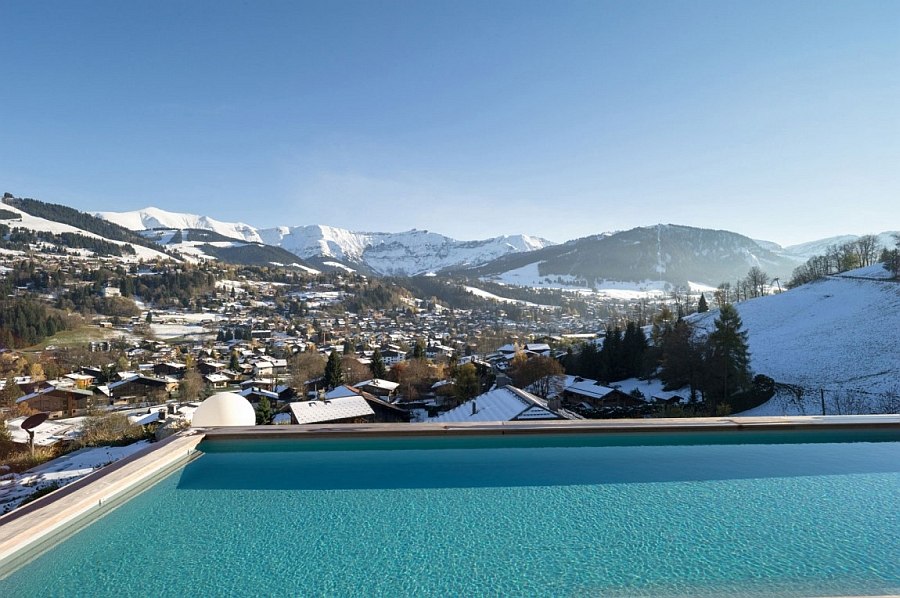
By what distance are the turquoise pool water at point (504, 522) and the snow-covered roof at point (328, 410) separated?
14578 millimetres

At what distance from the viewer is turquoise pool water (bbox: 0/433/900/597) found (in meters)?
2.74

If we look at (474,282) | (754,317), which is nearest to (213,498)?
(754,317)

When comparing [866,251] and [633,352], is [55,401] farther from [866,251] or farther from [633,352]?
[866,251]

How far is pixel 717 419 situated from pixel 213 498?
18.1 feet

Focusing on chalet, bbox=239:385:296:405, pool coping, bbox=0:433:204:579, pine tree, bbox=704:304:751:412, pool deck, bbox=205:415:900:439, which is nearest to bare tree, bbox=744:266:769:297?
pine tree, bbox=704:304:751:412

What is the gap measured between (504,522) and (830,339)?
33806mm

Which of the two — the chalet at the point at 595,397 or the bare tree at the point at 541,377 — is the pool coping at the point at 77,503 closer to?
the chalet at the point at 595,397

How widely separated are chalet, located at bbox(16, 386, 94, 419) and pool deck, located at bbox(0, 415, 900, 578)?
3968 cm

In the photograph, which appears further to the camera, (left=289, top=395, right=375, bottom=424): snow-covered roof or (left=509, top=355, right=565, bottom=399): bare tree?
(left=509, top=355, right=565, bottom=399): bare tree

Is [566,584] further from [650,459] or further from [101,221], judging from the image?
[101,221]

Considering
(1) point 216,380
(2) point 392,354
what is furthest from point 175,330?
(2) point 392,354

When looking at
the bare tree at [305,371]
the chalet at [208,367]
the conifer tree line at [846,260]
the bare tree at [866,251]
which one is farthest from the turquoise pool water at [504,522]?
the bare tree at [866,251]

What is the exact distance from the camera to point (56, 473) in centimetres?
1010

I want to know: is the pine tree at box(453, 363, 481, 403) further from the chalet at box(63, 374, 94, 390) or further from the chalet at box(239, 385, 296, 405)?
the chalet at box(63, 374, 94, 390)
